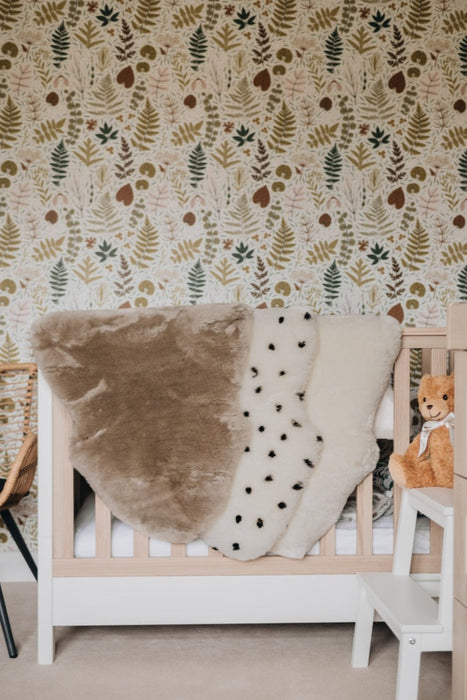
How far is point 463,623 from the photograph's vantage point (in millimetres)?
1262

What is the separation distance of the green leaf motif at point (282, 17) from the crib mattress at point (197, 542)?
184cm

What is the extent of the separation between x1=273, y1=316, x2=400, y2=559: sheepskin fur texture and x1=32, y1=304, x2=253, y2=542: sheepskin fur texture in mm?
206

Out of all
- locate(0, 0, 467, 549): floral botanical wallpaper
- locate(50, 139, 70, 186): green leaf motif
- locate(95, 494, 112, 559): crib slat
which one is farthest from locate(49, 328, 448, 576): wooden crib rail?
locate(50, 139, 70, 186): green leaf motif

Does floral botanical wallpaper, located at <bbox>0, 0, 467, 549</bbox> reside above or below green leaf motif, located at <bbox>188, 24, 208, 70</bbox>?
below

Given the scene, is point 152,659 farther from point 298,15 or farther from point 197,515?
point 298,15

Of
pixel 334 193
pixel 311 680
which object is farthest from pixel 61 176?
pixel 311 680

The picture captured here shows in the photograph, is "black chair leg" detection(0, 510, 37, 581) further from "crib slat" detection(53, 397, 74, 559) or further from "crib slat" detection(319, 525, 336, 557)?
"crib slat" detection(319, 525, 336, 557)

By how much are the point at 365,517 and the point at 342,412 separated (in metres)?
0.29

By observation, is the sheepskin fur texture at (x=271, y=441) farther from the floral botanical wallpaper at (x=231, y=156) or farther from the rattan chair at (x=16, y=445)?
the floral botanical wallpaper at (x=231, y=156)

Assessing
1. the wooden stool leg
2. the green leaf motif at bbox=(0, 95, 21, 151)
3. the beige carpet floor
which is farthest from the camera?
the green leaf motif at bbox=(0, 95, 21, 151)

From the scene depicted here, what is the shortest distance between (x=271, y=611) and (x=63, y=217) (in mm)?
1607

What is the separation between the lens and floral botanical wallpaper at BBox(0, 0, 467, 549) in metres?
2.49

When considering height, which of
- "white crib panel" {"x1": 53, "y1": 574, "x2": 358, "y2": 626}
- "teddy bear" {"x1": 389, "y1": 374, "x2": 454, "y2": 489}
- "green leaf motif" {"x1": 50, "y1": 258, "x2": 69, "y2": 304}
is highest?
"green leaf motif" {"x1": 50, "y1": 258, "x2": 69, "y2": 304}

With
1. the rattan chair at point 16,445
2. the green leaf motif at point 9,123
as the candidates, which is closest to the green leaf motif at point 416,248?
the rattan chair at point 16,445
